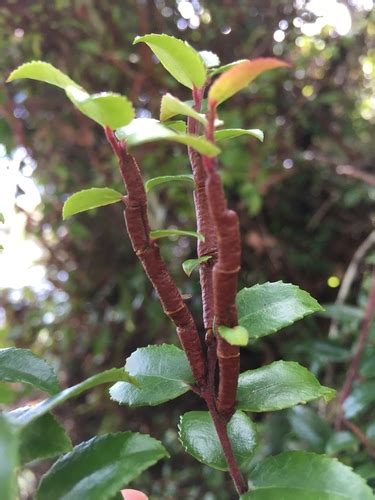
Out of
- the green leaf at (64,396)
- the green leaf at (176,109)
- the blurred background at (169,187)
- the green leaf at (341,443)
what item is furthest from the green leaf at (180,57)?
the blurred background at (169,187)

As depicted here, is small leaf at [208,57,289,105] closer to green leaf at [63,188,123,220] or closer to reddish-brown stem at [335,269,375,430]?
green leaf at [63,188,123,220]

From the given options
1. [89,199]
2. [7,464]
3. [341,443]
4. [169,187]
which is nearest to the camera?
[7,464]

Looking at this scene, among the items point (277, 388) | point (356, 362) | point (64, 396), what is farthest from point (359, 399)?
point (64, 396)

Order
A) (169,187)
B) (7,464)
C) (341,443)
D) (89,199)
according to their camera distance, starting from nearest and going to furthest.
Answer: (7,464), (89,199), (341,443), (169,187)

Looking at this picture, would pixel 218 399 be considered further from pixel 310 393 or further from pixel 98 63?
pixel 98 63

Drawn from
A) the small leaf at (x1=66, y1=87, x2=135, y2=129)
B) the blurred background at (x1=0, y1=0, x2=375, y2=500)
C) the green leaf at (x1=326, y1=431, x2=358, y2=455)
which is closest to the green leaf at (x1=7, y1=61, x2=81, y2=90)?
the small leaf at (x1=66, y1=87, x2=135, y2=129)

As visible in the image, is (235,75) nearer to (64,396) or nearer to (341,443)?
(64,396)

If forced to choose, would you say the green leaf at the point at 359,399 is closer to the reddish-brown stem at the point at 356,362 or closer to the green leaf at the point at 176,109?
the reddish-brown stem at the point at 356,362
